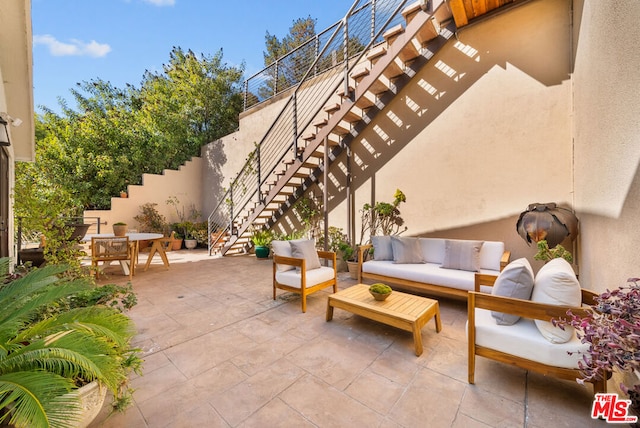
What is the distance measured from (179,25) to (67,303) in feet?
35.0

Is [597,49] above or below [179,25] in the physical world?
below

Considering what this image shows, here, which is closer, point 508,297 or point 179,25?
point 508,297

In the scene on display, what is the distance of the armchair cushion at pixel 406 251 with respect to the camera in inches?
160

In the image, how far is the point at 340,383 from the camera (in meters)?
2.01

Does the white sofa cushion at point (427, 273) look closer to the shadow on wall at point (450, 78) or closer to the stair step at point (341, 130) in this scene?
the shadow on wall at point (450, 78)

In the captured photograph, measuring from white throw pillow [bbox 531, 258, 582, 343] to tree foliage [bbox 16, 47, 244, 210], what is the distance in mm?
10595

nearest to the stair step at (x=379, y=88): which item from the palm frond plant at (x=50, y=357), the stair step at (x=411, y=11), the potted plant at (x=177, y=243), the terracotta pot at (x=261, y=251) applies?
the stair step at (x=411, y=11)

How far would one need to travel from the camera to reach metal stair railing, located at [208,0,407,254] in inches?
202

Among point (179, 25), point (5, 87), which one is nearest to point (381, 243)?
point (5, 87)

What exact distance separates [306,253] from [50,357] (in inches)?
111

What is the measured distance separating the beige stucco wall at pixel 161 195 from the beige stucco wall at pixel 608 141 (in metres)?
10.8

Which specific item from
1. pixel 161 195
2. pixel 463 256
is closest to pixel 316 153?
pixel 463 256

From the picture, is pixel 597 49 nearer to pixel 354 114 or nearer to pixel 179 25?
pixel 354 114

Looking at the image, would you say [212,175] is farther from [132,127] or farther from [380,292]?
[380,292]
